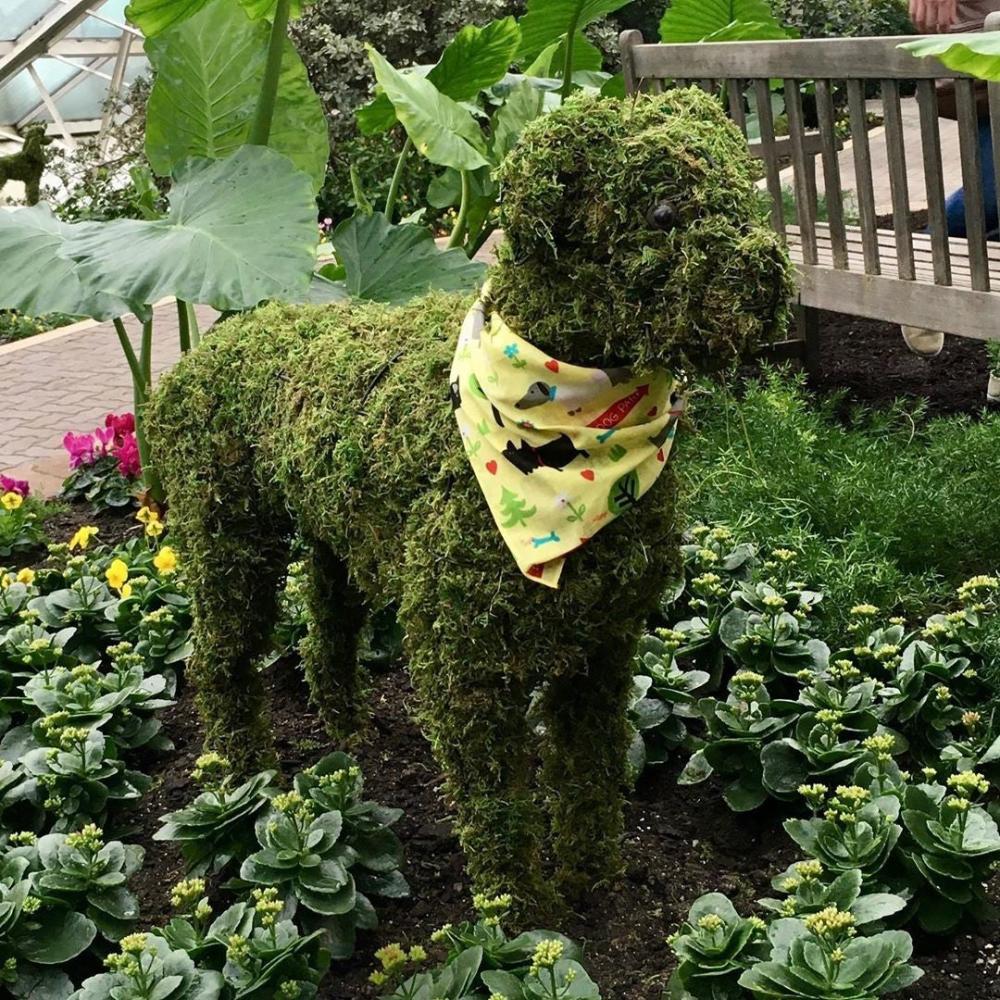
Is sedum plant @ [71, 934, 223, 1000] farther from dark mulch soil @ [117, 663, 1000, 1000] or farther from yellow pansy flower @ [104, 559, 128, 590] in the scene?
yellow pansy flower @ [104, 559, 128, 590]

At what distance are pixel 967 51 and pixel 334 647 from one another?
2084mm

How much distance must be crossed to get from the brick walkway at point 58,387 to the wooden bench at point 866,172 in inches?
136

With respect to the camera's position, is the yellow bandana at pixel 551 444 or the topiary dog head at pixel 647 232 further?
the yellow bandana at pixel 551 444

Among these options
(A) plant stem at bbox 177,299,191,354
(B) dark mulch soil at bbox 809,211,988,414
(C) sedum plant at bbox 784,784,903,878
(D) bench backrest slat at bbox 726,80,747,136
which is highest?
(D) bench backrest slat at bbox 726,80,747,136

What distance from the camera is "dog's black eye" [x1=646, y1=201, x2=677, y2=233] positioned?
1.88 m

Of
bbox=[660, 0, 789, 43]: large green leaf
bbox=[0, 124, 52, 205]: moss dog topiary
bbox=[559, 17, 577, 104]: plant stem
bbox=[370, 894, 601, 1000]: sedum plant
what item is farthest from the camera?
bbox=[0, 124, 52, 205]: moss dog topiary

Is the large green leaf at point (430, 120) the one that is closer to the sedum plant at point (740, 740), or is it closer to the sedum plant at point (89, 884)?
the sedum plant at point (740, 740)

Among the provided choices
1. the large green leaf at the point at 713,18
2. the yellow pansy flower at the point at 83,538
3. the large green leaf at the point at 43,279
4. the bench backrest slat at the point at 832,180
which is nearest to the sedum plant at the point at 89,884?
the large green leaf at the point at 43,279

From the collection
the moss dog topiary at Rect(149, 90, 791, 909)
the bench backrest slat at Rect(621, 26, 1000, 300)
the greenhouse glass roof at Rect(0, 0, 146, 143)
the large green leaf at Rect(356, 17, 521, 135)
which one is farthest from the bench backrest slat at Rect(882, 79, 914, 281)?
the greenhouse glass roof at Rect(0, 0, 146, 143)

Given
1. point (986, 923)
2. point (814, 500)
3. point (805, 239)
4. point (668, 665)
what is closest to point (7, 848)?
point (668, 665)

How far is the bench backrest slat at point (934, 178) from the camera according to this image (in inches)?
175

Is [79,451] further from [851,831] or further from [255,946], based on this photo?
[851,831]

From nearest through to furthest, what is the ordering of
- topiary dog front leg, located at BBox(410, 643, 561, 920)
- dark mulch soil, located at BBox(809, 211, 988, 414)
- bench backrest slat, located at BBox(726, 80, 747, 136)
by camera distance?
topiary dog front leg, located at BBox(410, 643, 561, 920) → bench backrest slat, located at BBox(726, 80, 747, 136) → dark mulch soil, located at BBox(809, 211, 988, 414)

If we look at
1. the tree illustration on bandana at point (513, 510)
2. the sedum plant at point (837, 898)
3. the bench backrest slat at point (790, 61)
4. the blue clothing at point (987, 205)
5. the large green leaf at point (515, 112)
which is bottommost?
the blue clothing at point (987, 205)
